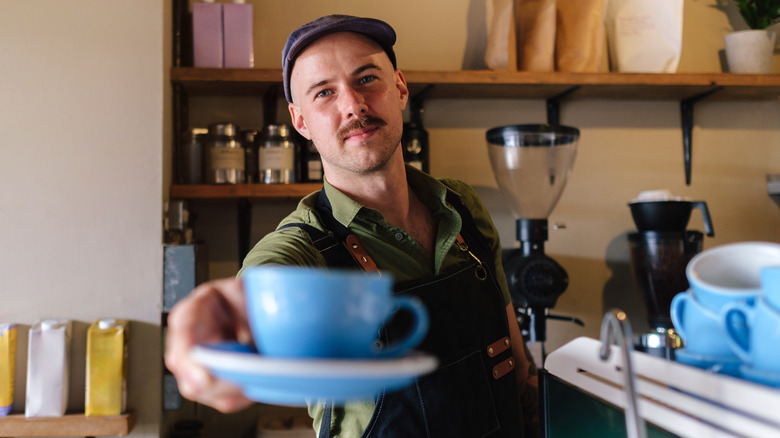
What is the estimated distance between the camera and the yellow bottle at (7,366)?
1767mm

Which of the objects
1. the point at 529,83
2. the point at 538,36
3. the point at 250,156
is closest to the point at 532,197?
the point at 529,83

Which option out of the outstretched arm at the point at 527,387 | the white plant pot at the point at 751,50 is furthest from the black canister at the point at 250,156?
the white plant pot at the point at 751,50

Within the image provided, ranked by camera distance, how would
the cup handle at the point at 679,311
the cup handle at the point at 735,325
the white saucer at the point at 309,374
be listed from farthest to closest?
the cup handle at the point at 679,311 → the cup handle at the point at 735,325 → the white saucer at the point at 309,374

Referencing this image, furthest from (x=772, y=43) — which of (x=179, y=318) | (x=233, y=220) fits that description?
(x=179, y=318)

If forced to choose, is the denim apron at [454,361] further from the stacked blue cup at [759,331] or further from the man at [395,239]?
the stacked blue cup at [759,331]

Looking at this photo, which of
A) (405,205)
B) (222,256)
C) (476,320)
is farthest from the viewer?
(222,256)

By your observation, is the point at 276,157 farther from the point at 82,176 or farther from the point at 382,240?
the point at 382,240

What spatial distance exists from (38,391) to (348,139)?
1.22 m

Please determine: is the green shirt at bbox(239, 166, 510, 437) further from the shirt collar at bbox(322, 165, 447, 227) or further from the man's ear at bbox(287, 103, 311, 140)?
the man's ear at bbox(287, 103, 311, 140)

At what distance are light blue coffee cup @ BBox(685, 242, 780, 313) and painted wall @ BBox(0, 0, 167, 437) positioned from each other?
5.27 ft

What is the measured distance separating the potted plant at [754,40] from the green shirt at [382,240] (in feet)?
5.57

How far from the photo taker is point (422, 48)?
8.37ft

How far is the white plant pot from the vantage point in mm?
2508

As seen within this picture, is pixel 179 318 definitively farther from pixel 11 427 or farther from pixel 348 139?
pixel 11 427
